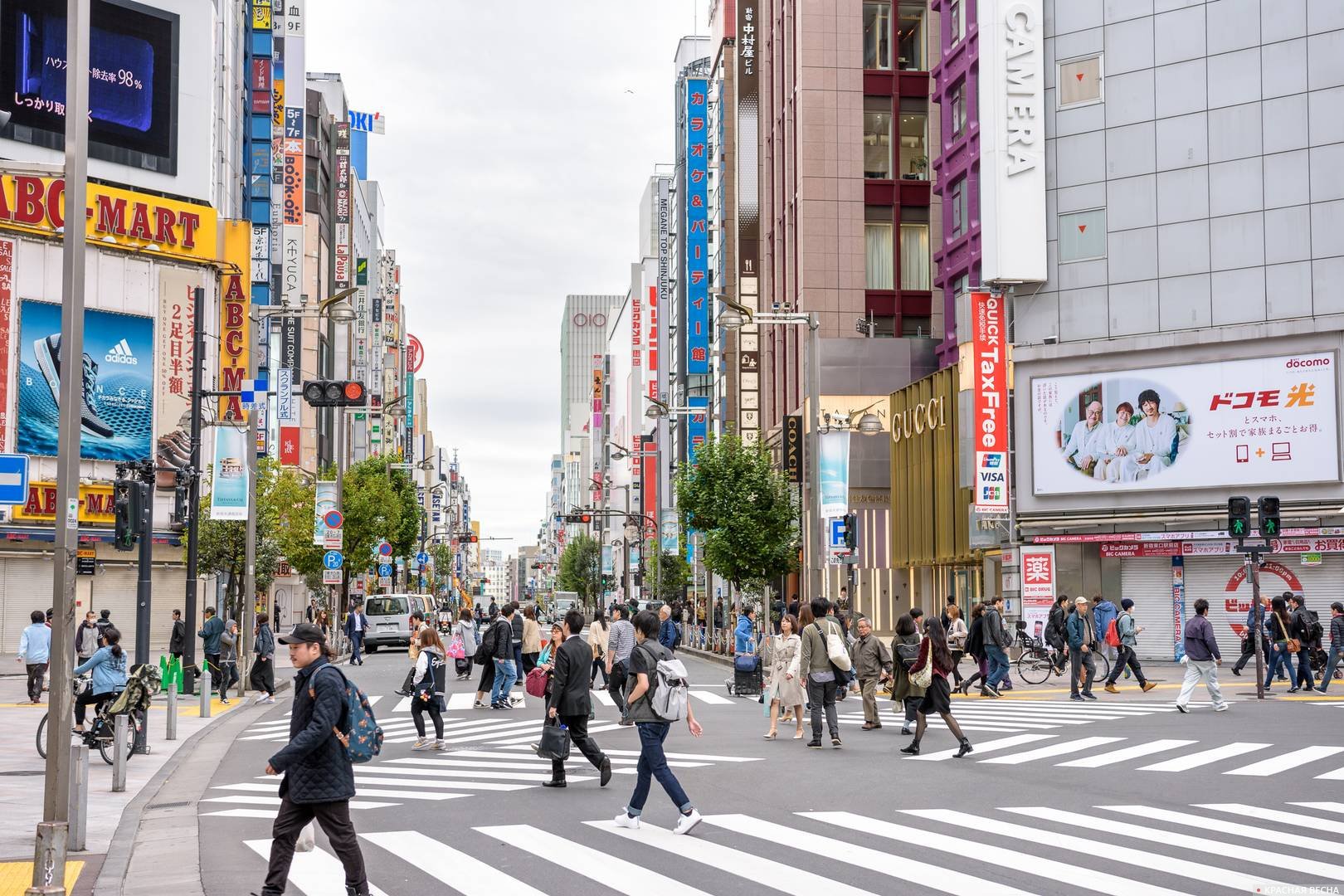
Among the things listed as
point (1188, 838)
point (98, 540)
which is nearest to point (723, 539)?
point (98, 540)

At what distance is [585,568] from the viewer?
14288cm

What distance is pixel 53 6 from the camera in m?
51.1

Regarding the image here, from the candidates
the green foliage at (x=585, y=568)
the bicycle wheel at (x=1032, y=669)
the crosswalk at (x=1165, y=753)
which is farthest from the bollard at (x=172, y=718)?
the green foliage at (x=585, y=568)

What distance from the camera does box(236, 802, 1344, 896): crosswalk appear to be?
967cm

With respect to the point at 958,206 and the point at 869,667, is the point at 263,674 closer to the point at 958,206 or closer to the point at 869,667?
the point at 869,667

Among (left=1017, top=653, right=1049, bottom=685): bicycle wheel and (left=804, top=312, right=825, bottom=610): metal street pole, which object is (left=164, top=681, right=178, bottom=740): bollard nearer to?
(left=804, top=312, right=825, bottom=610): metal street pole

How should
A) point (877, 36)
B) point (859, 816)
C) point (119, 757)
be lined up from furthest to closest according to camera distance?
point (877, 36) → point (119, 757) → point (859, 816)

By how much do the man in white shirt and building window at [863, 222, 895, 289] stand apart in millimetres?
19220

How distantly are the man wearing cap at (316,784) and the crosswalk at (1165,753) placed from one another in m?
9.59

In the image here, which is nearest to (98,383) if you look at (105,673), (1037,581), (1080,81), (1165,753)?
(1037,581)

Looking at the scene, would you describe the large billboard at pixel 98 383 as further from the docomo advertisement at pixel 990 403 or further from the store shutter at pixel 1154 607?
the store shutter at pixel 1154 607

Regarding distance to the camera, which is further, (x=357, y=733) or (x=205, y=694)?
(x=205, y=694)

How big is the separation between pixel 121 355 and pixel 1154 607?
3608 cm

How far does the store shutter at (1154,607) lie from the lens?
128 ft
